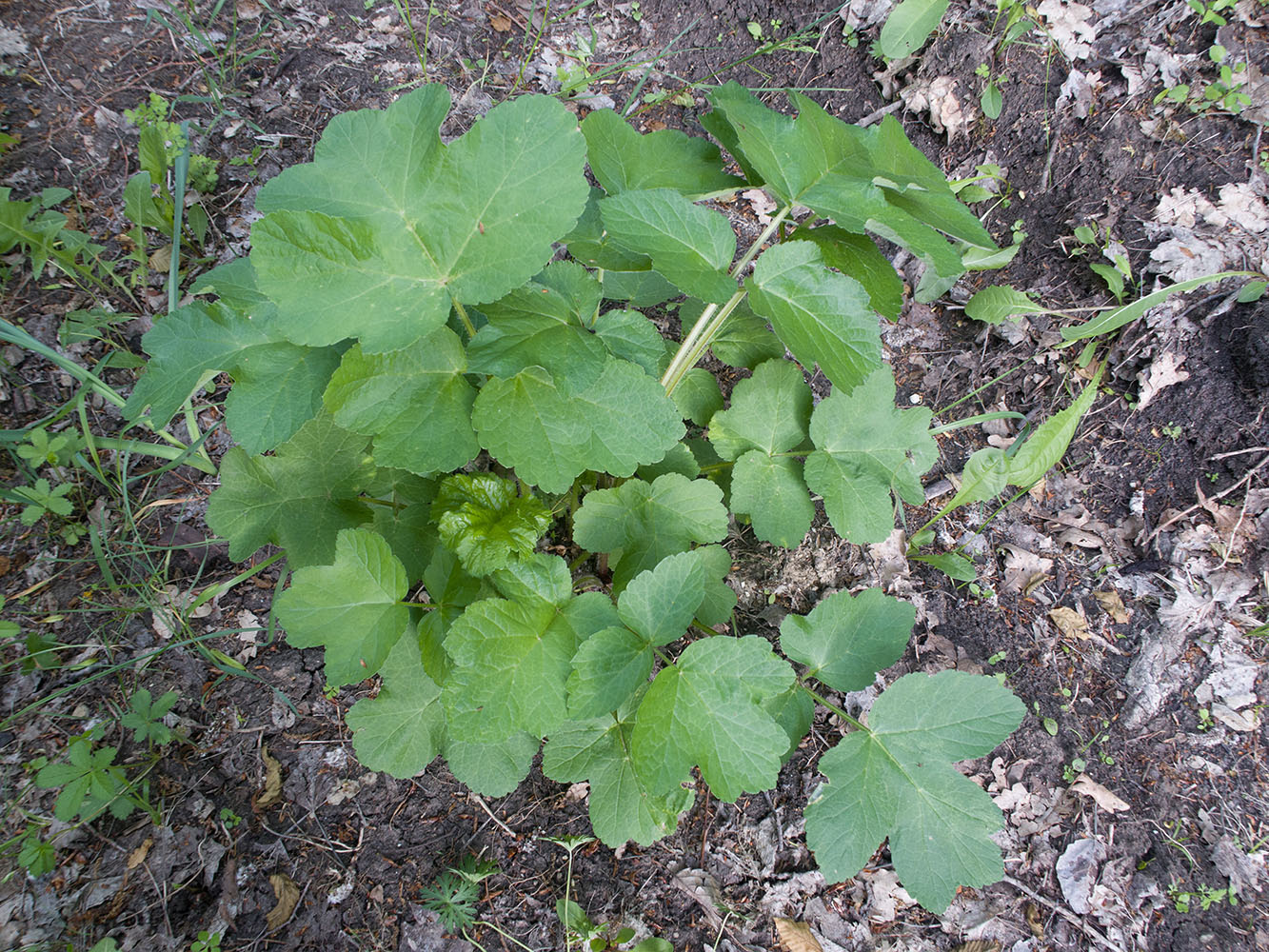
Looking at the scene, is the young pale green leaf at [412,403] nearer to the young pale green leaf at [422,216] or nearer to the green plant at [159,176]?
the young pale green leaf at [422,216]

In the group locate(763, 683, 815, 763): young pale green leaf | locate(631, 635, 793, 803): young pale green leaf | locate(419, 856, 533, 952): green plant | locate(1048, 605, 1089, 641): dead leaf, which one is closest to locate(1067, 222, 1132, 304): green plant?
locate(1048, 605, 1089, 641): dead leaf

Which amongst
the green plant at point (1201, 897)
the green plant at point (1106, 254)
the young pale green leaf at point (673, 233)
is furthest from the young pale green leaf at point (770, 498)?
the green plant at point (1106, 254)

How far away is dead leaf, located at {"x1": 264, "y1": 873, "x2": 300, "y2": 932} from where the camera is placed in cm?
210

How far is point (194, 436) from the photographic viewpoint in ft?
8.32

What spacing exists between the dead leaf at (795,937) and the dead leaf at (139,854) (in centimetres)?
195

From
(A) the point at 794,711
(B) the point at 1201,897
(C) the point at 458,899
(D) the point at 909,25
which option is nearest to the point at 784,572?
(A) the point at 794,711

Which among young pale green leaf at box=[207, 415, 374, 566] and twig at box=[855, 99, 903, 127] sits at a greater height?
twig at box=[855, 99, 903, 127]

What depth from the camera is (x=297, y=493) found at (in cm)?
197

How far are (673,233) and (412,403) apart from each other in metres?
0.70

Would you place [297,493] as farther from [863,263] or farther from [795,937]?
[795,937]

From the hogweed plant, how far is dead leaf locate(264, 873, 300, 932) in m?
0.63

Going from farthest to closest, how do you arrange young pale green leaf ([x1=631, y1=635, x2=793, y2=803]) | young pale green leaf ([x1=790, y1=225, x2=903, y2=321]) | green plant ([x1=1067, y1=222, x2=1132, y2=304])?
1. green plant ([x1=1067, y1=222, x2=1132, y2=304])
2. young pale green leaf ([x1=790, y1=225, x2=903, y2=321])
3. young pale green leaf ([x1=631, y1=635, x2=793, y2=803])

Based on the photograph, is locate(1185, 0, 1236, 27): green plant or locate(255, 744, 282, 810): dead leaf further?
locate(1185, 0, 1236, 27): green plant

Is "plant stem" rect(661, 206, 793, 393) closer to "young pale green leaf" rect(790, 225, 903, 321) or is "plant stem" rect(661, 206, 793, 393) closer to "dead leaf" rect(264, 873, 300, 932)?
"young pale green leaf" rect(790, 225, 903, 321)
